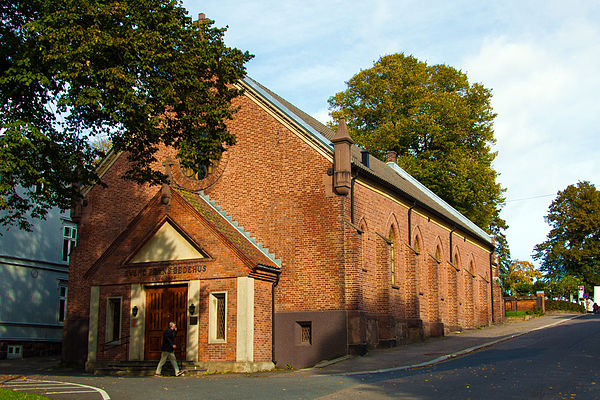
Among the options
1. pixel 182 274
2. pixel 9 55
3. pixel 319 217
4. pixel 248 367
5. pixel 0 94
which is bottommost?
pixel 248 367

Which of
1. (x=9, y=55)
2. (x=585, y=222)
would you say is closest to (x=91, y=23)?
(x=9, y=55)

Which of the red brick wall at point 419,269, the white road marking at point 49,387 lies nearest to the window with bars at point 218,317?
the red brick wall at point 419,269

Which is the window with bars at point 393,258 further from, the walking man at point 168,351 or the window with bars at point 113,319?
the window with bars at point 113,319

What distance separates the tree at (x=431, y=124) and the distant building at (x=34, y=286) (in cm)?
2336

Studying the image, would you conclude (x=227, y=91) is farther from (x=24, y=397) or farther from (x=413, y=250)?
(x=413, y=250)

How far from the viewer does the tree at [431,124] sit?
142 feet

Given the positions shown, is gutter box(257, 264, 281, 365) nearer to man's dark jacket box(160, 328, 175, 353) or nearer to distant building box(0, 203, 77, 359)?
man's dark jacket box(160, 328, 175, 353)

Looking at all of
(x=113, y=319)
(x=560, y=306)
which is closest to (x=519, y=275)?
(x=560, y=306)

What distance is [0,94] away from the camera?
50.7ft

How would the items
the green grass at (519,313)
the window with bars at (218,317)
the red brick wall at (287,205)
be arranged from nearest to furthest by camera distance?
the window with bars at (218,317), the red brick wall at (287,205), the green grass at (519,313)

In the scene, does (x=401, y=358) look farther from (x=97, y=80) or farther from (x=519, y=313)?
(x=519, y=313)

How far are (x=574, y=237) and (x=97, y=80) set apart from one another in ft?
224

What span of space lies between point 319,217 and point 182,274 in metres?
5.34

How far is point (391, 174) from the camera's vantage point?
36594 mm
